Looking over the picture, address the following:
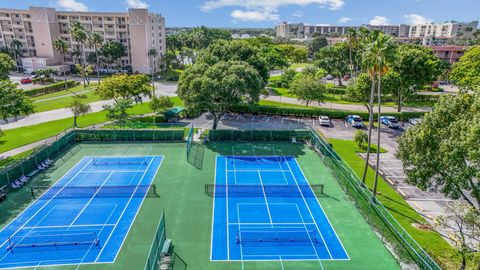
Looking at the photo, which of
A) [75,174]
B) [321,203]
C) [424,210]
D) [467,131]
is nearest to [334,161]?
[321,203]

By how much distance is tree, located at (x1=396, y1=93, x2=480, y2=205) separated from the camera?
1579 centimetres

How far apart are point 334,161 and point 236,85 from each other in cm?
1296

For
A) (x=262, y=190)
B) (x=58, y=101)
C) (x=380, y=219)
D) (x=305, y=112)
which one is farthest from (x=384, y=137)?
(x=58, y=101)

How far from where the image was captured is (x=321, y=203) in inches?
968

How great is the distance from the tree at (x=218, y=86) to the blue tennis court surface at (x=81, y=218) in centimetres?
917

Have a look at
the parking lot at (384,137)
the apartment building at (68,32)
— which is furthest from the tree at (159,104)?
the apartment building at (68,32)

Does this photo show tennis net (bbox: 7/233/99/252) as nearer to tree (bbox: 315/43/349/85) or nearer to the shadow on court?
the shadow on court

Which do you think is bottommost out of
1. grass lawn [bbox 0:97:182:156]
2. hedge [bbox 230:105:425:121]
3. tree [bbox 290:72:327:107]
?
grass lawn [bbox 0:97:182:156]

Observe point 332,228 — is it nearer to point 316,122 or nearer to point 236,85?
point 236,85

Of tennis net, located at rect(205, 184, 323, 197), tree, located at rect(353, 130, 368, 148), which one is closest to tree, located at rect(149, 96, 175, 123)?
tennis net, located at rect(205, 184, 323, 197)

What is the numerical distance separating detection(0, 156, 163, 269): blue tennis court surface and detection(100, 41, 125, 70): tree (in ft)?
186

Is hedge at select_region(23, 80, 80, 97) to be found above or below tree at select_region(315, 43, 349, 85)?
below

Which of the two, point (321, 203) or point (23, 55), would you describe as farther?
point (23, 55)

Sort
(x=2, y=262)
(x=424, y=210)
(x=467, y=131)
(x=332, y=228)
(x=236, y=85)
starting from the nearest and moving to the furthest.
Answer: (x=467, y=131) < (x=2, y=262) < (x=332, y=228) < (x=424, y=210) < (x=236, y=85)
